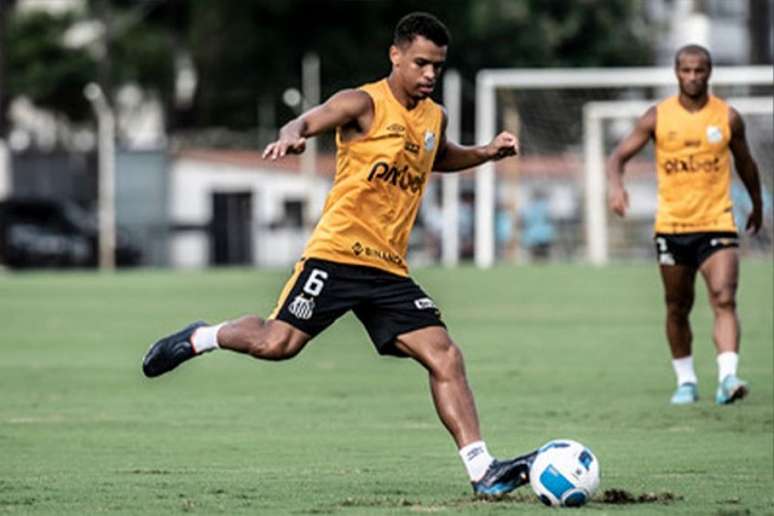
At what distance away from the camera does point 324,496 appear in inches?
401

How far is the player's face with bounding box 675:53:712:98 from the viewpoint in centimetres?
1510

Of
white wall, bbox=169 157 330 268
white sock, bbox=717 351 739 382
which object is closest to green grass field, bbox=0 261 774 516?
white sock, bbox=717 351 739 382

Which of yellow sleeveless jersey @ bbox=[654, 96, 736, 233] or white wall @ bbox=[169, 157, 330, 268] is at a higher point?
yellow sleeveless jersey @ bbox=[654, 96, 736, 233]

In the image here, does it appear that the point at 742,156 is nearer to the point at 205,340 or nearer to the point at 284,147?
the point at 205,340

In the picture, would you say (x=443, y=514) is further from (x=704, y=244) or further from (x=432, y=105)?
(x=704, y=244)

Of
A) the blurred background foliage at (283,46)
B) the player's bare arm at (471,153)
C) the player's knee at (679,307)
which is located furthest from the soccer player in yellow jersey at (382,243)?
the blurred background foliage at (283,46)

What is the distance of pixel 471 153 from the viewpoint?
36.6 feet

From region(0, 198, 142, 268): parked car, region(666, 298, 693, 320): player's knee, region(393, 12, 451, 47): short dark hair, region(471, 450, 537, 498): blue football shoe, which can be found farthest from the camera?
region(0, 198, 142, 268): parked car

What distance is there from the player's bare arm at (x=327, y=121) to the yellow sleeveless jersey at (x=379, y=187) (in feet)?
0.19

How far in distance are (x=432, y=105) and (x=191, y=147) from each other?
52.2 meters

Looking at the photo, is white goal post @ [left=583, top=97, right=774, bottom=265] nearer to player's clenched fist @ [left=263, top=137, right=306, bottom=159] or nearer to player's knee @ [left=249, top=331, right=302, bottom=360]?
player's knee @ [left=249, top=331, right=302, bottom=360]

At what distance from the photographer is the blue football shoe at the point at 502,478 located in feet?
32.7

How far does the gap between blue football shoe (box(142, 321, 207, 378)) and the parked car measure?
1724 inches

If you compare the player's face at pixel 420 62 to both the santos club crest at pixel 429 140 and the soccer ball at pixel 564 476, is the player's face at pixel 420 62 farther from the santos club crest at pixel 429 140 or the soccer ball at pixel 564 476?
the soccer ball at pixel 564 476
